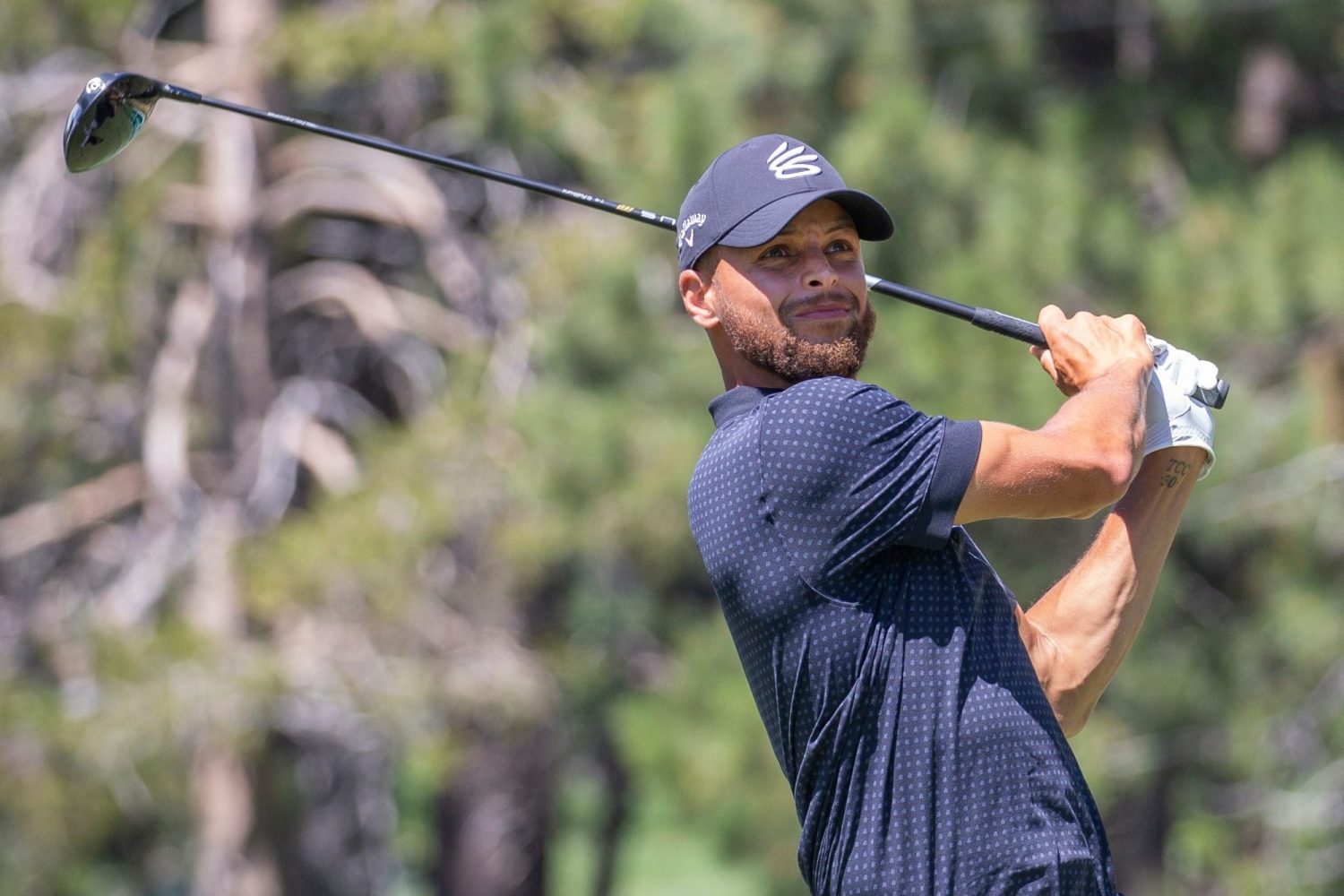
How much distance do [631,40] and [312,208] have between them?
245 centimetres

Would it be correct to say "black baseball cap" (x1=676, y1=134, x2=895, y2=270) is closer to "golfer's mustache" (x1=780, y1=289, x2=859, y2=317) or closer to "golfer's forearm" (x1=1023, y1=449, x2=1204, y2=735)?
"golfer's mustache" (x1=780, y1=289, x2=859, y2=317)

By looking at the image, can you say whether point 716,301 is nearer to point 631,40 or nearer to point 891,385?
point 891,385

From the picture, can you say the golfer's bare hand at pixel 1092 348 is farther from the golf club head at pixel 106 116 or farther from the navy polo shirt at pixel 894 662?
the golf club head at pixel 106 116

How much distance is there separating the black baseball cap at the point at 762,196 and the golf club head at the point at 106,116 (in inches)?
54.6

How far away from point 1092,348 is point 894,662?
60 centimetres

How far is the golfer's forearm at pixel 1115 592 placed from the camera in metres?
3.00

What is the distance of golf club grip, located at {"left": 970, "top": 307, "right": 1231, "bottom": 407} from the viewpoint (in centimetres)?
303

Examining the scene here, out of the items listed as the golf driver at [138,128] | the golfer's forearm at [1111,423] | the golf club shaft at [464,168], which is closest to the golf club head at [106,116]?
the golf driver at [138,128]

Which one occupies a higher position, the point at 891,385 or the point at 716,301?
the point at 716,301

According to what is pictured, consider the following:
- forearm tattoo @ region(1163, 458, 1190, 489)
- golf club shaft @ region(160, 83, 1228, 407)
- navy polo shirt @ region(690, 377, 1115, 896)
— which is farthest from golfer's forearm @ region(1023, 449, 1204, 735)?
navy polo shirt @ region(690, 377, 1115, 896)

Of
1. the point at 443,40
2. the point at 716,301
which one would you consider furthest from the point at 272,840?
the point at 716,301

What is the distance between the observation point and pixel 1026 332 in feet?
10.1

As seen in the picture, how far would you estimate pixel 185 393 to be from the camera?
1091 centimetres

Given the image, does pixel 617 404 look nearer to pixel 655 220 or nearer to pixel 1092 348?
pixel 655 220
